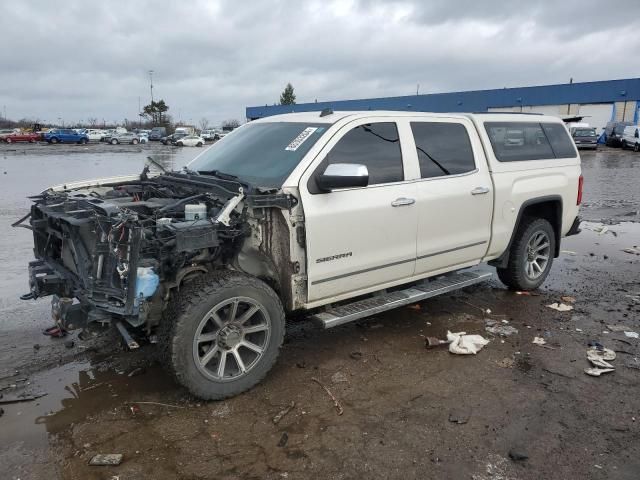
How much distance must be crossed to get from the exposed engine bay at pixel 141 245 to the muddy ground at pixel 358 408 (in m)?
0.65

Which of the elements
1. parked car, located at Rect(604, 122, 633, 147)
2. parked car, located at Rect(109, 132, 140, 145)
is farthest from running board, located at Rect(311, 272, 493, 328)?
parked car, located at Rect(109, 132, 140, 145)

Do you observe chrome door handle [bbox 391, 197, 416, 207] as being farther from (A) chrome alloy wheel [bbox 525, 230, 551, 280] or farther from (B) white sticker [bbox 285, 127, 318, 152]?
(A) chrome alloy wheel [bbox 525, 230, 551, 280]

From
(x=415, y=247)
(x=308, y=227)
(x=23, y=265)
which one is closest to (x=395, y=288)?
(x=415, y=247)

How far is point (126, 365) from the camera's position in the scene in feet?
14.2

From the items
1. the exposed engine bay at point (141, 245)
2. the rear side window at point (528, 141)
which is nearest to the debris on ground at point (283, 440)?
the exposed engine bay at point (141, 245)

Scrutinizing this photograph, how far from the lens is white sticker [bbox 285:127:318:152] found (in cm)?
430

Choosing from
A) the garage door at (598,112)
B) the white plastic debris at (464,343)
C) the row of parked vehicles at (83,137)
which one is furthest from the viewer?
the row of parked vehicles at (83,137)

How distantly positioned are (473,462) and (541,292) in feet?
12.6

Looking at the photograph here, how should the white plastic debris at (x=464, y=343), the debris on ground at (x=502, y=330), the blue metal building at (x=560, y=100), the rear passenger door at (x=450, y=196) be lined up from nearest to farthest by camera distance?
the white plastic debris at (x=464, y=343), the rear passenger door at (x=450, y=196), the debris on ground at (x=502, y=330), the blue metal building at (x=560, y=100)

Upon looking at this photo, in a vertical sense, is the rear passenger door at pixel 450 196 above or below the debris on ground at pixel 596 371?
above

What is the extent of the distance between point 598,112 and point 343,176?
2012 inches

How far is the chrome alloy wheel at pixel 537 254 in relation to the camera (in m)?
6.19

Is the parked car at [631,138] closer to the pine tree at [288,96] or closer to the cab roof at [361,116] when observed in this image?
the cab roof at [361,116]

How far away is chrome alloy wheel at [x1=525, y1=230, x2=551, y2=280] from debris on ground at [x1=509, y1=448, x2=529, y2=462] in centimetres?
336
